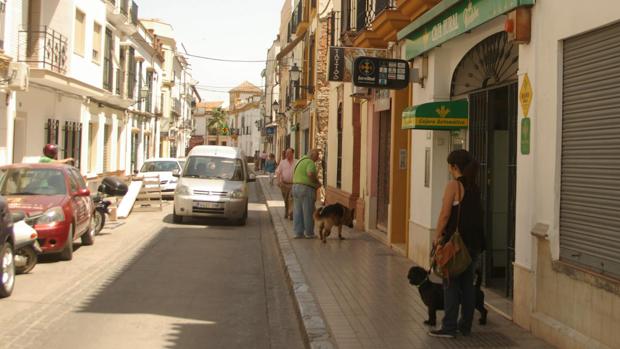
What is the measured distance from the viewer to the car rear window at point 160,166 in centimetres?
2536

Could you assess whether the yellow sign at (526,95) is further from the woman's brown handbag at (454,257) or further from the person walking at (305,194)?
the person walking at (305,194)

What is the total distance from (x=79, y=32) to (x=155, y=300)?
670 inches

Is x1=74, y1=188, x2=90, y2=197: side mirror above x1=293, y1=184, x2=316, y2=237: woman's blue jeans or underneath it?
above

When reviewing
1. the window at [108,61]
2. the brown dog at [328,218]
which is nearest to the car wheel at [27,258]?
the brown dog at [328,218]

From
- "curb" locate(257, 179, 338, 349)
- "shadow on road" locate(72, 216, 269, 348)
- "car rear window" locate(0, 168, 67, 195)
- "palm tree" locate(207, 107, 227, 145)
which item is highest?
"palm tree" locate(207, 107, 227, 145)

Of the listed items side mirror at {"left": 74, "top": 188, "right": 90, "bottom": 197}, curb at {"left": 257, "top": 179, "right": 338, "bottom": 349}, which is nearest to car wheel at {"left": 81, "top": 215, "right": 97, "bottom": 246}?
side mirror at {"left": 74, "top": 188, "right": 90, "bottom": 197}

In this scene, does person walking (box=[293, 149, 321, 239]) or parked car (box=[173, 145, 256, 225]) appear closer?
person walking (box=[293, 149, 321, 239])

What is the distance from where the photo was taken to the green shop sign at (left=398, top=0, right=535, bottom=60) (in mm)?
7125

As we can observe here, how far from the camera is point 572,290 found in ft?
18.5

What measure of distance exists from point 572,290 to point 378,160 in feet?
30.1

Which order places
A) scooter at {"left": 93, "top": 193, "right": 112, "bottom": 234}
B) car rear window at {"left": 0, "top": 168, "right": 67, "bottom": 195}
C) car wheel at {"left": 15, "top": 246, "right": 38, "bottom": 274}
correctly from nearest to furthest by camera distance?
car wheel at {"left": 15, "top": 246, "right": 38, "bottom": 274} < car rear window at {"left": 0, "top": 168, "right": 67, "bottom": 195} < scooter at {"left": 93, "top": 193, "right": 112, "bottom": 234}

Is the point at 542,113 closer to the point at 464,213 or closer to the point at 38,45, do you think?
the point at 464,213

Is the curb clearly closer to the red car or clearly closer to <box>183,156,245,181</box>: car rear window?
the red car

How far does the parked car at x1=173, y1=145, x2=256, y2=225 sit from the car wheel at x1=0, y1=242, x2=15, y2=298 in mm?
8765
